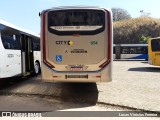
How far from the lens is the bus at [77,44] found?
9.20 meters

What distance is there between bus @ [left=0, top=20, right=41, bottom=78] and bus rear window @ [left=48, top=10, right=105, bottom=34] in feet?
8.41

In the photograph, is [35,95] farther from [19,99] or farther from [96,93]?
[96,93]

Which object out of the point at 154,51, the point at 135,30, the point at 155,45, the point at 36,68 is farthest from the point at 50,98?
the point at 135,30

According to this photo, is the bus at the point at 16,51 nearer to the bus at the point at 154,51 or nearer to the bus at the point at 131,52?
the bus at the point at 154,51

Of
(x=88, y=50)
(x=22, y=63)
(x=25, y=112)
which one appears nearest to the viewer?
(x=25, y=112)

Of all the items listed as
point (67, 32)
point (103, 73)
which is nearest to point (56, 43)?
point (67, 32)

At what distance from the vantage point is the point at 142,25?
2953 inches

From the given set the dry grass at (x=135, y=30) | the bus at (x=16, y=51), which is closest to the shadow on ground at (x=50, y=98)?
the bus at (x=16, y=51)

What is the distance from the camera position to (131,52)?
41.4 m

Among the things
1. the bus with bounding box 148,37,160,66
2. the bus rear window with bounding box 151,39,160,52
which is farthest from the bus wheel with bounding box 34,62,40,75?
the bus rear window with bounding box 151,39,160,52

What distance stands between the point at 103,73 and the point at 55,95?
6.47ft

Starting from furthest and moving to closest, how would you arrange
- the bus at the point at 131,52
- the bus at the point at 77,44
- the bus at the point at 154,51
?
the bus at the point at 131,52, the bus at the point at 154,51, the bus at the point at 77,44

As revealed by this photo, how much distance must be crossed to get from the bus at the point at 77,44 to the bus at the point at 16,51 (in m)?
2.30

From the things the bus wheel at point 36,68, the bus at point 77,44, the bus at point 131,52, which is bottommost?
the bus at point 131,52
